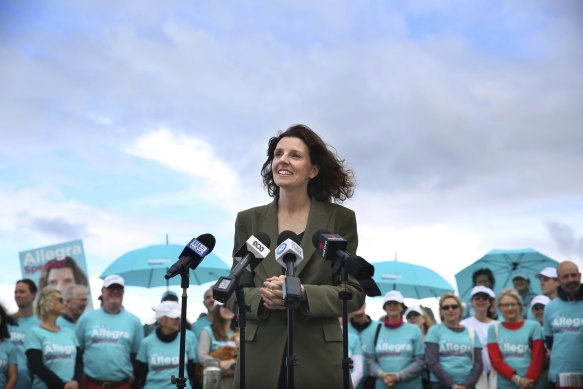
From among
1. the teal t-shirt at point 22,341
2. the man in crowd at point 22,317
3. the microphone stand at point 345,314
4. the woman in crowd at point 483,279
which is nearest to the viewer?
the microphone stand at point 345,314

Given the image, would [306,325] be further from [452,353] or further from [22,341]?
[22,341]

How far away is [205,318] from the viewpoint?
1141 cm

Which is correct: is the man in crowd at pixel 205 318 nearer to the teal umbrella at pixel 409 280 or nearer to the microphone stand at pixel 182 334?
the teal umbrella at pixel 409 280

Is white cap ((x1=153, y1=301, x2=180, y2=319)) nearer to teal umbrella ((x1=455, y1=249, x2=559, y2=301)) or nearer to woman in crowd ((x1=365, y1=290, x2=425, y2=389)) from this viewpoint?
woman in crowd ((x1=365, y1=290, x2=425, y2=389))

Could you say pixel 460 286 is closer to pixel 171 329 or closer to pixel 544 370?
pixel 544 370

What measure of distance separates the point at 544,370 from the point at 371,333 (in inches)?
92.5

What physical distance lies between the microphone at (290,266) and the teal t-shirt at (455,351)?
6.72 m

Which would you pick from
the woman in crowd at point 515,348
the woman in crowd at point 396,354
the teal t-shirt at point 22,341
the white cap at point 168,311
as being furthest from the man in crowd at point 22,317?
the woman in crowd at point 515,348

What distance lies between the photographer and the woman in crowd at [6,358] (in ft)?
29.4

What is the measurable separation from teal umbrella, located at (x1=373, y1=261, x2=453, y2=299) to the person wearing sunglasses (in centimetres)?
468

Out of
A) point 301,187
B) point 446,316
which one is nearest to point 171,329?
point 446,316

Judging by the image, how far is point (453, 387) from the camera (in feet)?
30.8

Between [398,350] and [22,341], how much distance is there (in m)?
5.15

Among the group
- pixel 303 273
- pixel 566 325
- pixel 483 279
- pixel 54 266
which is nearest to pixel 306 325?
pixel 303 273
